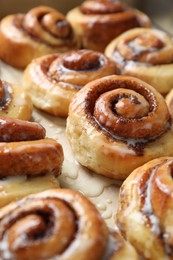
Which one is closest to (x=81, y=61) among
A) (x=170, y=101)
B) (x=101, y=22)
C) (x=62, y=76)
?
(x=62, y=76)

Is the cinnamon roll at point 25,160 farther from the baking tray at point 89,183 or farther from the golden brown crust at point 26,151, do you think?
the baking tray at point 89,183

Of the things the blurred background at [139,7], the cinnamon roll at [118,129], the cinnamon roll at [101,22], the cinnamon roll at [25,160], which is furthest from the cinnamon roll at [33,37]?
the cinnamon roll at [25,160]

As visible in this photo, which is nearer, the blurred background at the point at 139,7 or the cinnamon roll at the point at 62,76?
the cinnamon roll at the point at 62,76

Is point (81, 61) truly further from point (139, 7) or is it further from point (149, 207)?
point (139, 7)

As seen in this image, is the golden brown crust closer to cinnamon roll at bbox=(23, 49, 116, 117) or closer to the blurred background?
cinnamon roll at bbox=(23, 49, 116, 117)

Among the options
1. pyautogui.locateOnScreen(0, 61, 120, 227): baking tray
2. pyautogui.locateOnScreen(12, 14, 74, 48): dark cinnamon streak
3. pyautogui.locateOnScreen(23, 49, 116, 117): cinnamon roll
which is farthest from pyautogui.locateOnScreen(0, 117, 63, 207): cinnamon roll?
pyautogui.locateOnScreen(12, 14, 74, 48): dark cinnamon streak

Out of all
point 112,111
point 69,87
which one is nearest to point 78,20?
point 69,87
